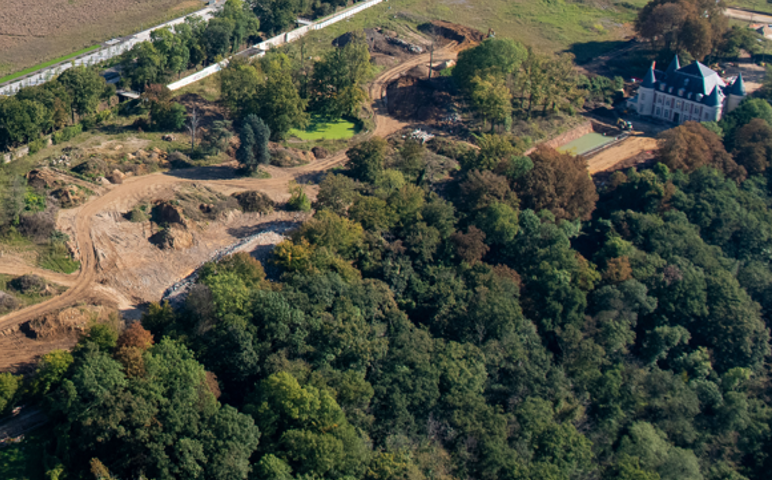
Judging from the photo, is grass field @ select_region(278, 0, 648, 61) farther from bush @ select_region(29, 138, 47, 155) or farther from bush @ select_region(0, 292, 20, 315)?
bush @ select_region(0, 292, 20, 315)

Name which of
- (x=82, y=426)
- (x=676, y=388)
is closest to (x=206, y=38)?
(x=82, y=426)

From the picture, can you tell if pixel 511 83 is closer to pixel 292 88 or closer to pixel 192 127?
pixel 292 88

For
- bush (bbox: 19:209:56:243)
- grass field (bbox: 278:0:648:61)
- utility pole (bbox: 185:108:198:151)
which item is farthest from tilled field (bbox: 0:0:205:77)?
bush (bbox: 19:209:56:243)

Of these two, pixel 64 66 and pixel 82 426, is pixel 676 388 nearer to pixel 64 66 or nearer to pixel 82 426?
pixel 82 426

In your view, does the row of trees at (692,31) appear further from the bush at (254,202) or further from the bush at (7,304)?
the bush at (7,304)

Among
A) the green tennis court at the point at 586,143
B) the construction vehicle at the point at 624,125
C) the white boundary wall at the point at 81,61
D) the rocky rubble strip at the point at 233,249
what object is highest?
the white boundary wall at the point at 81,61

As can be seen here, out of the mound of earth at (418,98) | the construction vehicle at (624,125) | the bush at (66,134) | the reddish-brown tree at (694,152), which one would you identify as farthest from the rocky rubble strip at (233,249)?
the construction vehicle at (624,125)
